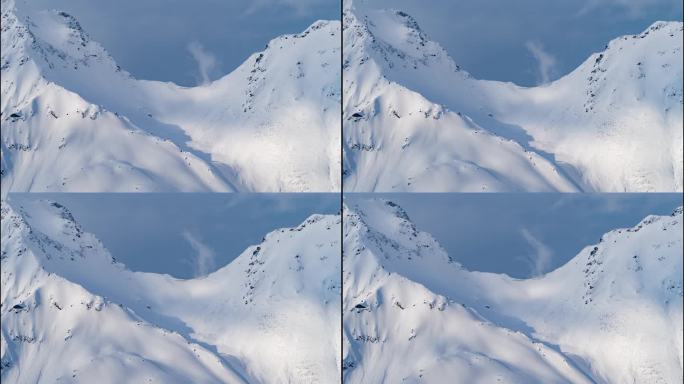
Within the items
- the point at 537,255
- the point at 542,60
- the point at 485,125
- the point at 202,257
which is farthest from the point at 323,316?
the point at 542,60

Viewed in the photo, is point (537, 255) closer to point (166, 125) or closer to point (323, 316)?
point (323, 316)

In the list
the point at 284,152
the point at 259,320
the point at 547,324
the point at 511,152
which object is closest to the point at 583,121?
the point at 511,152

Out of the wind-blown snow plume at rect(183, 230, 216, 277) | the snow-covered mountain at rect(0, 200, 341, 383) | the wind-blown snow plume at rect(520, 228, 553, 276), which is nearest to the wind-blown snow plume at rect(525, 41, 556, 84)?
the wind-blown snow plume at rect(520, 228, 553, 276)

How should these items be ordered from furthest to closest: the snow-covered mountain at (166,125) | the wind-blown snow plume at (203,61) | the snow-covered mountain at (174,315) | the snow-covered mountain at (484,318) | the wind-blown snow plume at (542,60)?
the wind-blown snow plume at (542,60) → the wind-blown snow plume at (203,61) → the snow-covered mountain at (166,125) → the snow-covered mountain at (484,318) → the snow-covered mountain at (174,315)

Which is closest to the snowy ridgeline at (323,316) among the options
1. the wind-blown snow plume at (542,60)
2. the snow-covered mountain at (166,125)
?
the snow-covered mountain at (166,125)

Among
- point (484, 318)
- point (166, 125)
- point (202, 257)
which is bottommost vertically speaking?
point (484, 318)

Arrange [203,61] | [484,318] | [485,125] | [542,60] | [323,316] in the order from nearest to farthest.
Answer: [323,316] < [484,318] < [203,61] < [542,60] < [485,125]

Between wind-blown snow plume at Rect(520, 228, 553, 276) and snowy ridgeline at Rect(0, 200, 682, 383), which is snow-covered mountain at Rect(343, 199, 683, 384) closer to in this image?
snowy ridgeline at Rect(0, 200, 682, 383)

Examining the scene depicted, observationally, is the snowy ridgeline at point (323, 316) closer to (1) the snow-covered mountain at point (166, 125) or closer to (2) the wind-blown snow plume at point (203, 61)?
(1) the snow-covered mountain at point (166, 125)
